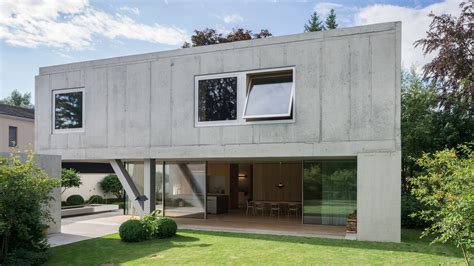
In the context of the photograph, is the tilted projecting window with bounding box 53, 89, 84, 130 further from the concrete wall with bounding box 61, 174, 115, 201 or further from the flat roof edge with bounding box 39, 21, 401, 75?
the concrete wall with bounding box 61, 174, 115, 201

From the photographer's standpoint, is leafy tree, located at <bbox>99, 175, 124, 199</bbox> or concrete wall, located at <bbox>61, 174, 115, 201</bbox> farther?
leafy tree, located at <bbox>99, 175, 124, 199</bbox>

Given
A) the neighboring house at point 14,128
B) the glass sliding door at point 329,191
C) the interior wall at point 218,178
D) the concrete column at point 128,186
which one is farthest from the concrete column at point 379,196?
the neighboring house at point 14,128

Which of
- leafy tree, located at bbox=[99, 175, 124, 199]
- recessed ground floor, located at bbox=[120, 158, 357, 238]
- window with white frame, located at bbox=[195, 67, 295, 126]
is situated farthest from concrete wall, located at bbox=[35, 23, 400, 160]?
leafy tree, located at bbox=[99, 175, 124, 199]

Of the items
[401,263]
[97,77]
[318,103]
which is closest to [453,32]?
[318,103]

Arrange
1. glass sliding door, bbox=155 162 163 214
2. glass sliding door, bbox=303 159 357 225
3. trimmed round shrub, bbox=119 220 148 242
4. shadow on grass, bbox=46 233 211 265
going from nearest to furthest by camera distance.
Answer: shadow on grass, bbox=46 233 211 265
trimmed round shrub, bbox=119 220 148 242
glass sliding door, bbox=303 159 357 225
glass sliding door, bbox=155 162 163 214

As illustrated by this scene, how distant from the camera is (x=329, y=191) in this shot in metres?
14.4

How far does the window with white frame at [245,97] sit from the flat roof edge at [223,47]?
94 centimetres

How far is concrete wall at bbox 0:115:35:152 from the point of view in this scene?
87.5 ft

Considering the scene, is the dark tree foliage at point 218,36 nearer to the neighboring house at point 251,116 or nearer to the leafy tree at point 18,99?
the neighboring house at point 251,116

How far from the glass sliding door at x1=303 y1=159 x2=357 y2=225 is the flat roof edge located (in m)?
4.57

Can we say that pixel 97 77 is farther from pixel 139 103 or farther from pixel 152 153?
pixel 152 153

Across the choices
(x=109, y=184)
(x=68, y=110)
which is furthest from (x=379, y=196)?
(x=109, y=184)

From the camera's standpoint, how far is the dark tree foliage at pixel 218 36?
25766 millimetres

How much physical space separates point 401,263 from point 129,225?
7.46 m
